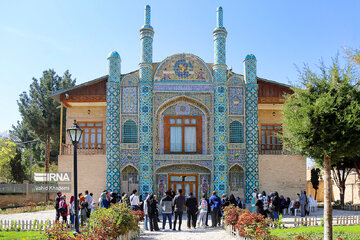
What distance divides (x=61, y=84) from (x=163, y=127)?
17.3m

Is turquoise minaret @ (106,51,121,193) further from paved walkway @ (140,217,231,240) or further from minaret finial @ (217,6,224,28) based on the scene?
paved walkway @ (140,217,231,240)

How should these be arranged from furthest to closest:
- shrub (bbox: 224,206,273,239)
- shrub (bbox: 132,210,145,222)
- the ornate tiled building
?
1. the ornate tiled building
2. shrub (bbox: 132,210,145,222)
3. shrub (bbox: 224,206,273,239)

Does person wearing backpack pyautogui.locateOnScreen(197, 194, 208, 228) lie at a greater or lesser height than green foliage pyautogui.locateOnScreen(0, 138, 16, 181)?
lesser

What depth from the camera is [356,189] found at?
1305 inches

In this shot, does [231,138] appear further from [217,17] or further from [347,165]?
[347,165]

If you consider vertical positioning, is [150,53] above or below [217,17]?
below

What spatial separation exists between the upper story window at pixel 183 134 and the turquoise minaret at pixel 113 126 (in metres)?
2.82

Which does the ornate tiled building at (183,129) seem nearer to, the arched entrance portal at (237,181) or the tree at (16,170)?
the arched entrance portal at (237,181)

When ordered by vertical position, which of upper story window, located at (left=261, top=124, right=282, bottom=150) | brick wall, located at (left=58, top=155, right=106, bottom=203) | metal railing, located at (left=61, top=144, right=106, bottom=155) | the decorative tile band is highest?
the decorative tile band

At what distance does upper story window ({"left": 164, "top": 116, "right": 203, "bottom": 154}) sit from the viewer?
2309 cm

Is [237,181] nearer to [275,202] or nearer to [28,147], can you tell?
[275,202]

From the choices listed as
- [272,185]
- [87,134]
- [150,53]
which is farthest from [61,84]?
[272,185]

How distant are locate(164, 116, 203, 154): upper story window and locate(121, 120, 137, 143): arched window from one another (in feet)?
5.93

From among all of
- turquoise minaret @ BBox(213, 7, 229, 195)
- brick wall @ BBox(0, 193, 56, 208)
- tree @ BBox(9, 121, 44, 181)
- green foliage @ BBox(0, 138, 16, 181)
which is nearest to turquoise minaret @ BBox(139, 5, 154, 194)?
turquoise minaret @ BBox(213, 7, 229, 195)
